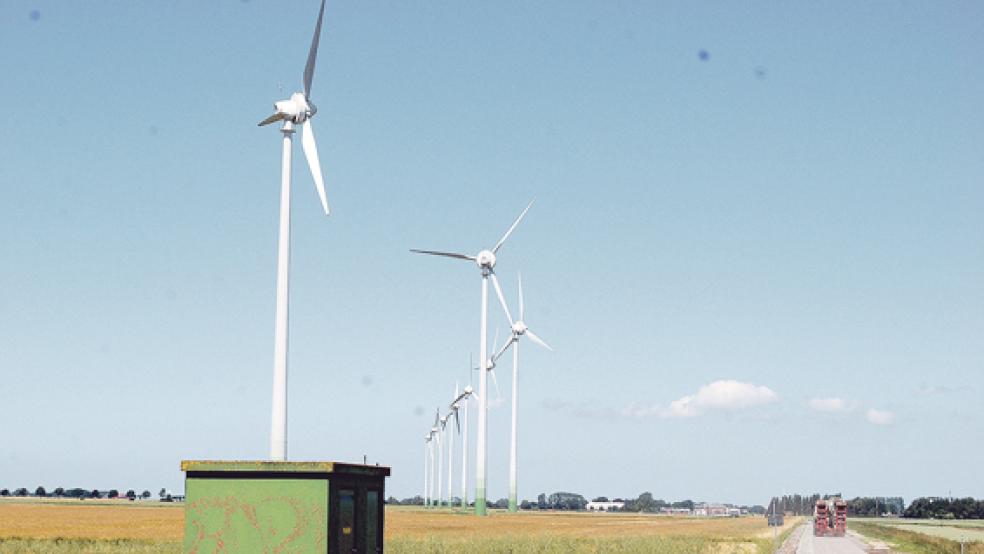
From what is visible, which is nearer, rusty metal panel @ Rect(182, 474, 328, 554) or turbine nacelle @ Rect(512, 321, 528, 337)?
rusty metal panel @ Rect(182, 474, 328, 554)

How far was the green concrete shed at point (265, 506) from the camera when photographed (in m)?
20.3

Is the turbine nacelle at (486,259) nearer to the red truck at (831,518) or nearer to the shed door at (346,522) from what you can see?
the red truck at (831,518)

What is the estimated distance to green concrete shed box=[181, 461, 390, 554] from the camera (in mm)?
20266

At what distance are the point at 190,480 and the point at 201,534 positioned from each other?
0.94 m

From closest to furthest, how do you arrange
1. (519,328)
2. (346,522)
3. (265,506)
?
1. (265,506)
2. (346,522)
3. (519,328)

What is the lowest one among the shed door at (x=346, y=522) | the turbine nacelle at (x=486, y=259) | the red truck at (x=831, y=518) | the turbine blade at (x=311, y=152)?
the red truck at (x=831, y=518)

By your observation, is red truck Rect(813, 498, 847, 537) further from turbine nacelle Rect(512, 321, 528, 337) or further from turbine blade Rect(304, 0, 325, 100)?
turbine blade Rect(304, 0, 325, 100)

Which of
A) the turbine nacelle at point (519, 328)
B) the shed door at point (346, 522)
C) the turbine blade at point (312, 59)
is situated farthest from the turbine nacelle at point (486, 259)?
the shed door at point (346, 522)

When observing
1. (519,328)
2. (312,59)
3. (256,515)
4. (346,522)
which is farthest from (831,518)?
(256,515)

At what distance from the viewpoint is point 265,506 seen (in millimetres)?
20453

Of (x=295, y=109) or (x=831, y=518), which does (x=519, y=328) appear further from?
(x=295, y=109)

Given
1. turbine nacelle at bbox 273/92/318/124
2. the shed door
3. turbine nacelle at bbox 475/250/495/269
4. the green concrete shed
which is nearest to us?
the green concrete shed

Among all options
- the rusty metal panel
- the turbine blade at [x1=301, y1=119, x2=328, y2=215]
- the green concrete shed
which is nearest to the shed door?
the green concrete shed

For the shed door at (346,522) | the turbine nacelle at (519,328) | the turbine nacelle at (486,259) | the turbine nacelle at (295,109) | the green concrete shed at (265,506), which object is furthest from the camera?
the turbine nacelle at (519,328)
